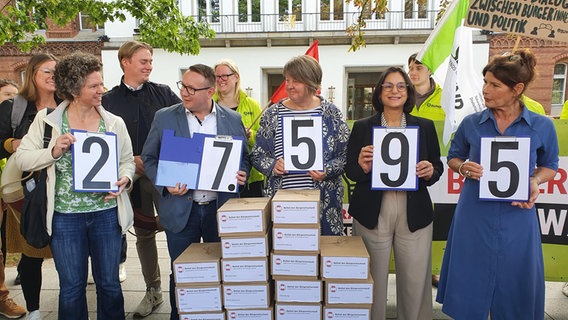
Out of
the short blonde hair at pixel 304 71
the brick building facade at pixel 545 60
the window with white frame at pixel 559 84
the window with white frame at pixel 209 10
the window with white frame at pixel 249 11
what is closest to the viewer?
the short blonde hair at pixel 304 71

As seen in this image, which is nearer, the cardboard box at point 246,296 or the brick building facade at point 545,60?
the cardboard box at point 246,296

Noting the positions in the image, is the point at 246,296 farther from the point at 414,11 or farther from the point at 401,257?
the point at 414,11

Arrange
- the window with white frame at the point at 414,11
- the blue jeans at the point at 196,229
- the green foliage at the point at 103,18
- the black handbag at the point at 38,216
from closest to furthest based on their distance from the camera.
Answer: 1. the black handbag at the point at 38,216
2. the blue jeans at the point at 196,229
3. the green foliage at the point at 103,18
4. the window with white frame at the point at 414,11

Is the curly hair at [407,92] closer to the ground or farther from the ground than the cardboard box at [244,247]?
farther from the ground

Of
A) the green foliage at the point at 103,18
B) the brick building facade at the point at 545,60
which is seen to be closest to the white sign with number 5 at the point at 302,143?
the green foliage at the point at 103,18

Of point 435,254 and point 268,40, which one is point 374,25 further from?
point 435,254

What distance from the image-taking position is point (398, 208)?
2.78 metres

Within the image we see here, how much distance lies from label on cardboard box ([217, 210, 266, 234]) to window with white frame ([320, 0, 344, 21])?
1770cm

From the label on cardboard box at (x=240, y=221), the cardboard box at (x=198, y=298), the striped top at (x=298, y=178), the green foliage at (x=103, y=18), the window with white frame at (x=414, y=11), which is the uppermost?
the window with white frame at (x=414, y=11)

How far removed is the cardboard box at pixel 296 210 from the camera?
2518mm

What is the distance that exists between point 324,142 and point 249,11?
17.4 metres

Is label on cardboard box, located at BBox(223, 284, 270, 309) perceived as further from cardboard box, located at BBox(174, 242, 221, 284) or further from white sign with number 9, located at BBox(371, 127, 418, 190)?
white sign with number 9, located at BBox(371, 127, 418, 190)

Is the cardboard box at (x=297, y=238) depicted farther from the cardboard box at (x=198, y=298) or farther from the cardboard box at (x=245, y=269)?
the cardboard box at (x=198, y=298)

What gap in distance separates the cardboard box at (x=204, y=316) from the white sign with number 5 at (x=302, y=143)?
1.09 metres
